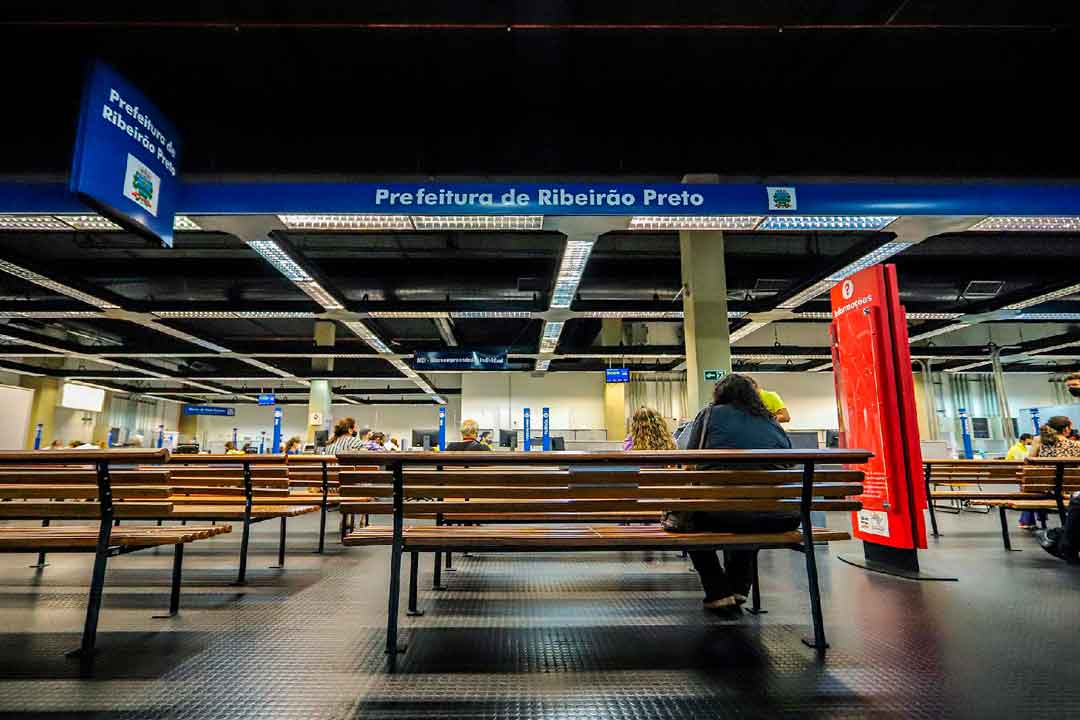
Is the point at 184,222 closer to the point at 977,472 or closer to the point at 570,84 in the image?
the point at 570,84

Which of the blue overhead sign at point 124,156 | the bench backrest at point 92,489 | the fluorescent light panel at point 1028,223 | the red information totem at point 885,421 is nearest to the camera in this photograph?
the bench backrest at point 92,489

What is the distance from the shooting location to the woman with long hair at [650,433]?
336cm

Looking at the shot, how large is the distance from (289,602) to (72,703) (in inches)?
49.5

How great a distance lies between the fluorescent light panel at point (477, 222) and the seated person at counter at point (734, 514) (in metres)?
3.17

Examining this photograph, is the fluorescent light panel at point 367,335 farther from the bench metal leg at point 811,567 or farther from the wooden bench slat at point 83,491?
the bench metal leg at point 811,567

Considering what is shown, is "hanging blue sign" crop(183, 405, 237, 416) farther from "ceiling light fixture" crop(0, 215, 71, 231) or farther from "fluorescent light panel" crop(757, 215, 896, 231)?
"fluorescent light panel" crop(757, 215, 896, 231)

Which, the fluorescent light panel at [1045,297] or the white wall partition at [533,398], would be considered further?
the white wall partition at [533,398]

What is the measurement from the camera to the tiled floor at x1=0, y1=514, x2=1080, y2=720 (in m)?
1.63

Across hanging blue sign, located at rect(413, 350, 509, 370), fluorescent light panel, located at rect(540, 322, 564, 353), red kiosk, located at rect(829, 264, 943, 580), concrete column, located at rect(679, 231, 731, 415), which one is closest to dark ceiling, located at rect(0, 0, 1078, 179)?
red kiosk, located at rect(829, 264, 943, 580)

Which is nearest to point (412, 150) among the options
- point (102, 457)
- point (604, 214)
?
point (604, 214)

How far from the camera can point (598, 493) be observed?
2184 mm

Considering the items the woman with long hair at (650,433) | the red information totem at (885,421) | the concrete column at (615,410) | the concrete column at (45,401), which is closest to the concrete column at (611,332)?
the concrete column at (615,410)

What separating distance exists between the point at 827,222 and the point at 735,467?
4089 millimetres

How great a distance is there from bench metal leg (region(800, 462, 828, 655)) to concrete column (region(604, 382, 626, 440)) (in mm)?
14417
